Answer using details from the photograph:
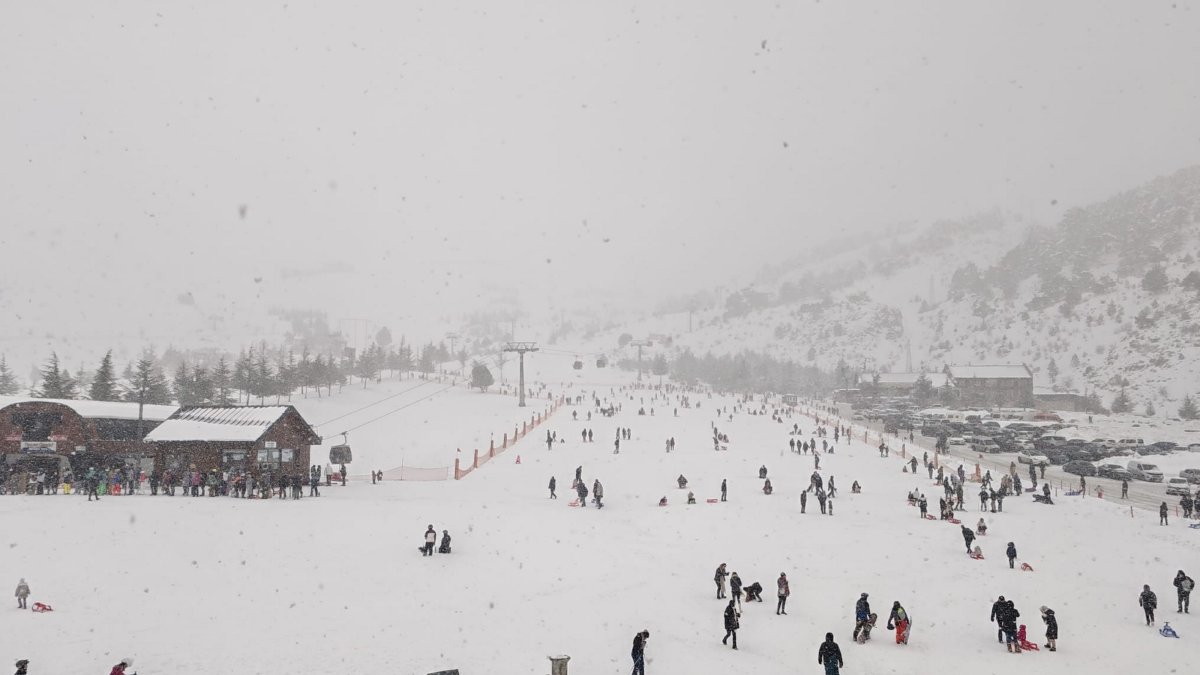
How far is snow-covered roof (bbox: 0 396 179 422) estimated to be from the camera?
31083 mm

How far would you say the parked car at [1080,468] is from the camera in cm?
4338

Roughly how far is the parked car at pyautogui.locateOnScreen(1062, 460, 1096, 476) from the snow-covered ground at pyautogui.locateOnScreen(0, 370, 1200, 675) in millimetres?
12884

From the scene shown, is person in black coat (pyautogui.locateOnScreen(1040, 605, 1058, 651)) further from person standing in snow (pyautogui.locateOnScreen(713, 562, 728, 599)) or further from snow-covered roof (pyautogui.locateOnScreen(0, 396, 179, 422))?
snow-covered roof (pyautogui.locateOnScreen(0, 396, 179, 422))

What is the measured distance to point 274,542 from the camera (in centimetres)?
2206

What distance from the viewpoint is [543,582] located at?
21000 mm

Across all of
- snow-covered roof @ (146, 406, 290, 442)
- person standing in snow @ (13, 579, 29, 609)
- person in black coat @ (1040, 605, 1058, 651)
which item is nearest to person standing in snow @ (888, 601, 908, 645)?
person in black coat @ (1040, 605, 1058, 651)

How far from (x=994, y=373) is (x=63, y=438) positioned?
127421mm

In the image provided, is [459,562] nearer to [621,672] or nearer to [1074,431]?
[621,672]

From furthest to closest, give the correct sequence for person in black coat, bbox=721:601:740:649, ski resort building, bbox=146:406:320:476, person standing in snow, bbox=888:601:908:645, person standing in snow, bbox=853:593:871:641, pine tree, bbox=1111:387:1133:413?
pine tree, bbox=1111:387:1133:413 → ski resort building, bbox=146:406:320:476 → person standing in snow, bbox=853:593:871:641 → person standing in snow, bbox=888:601:908:645 → person in black coat, bbox=721:601:740:649

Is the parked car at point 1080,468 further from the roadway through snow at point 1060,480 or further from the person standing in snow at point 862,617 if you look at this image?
the person standing in snow at point 862,617

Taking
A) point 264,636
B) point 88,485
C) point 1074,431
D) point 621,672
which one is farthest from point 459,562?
point 1074,431

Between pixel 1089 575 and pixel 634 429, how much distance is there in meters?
40.2

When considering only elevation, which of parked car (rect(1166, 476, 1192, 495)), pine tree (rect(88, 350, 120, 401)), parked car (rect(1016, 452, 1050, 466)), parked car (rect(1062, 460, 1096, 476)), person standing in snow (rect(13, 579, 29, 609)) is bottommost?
parked car (rect(1166, 476, 1192, 495))

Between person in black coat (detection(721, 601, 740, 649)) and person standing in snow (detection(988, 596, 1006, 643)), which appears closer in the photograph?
person in black coat (detection(721, 601, 740, 649))
